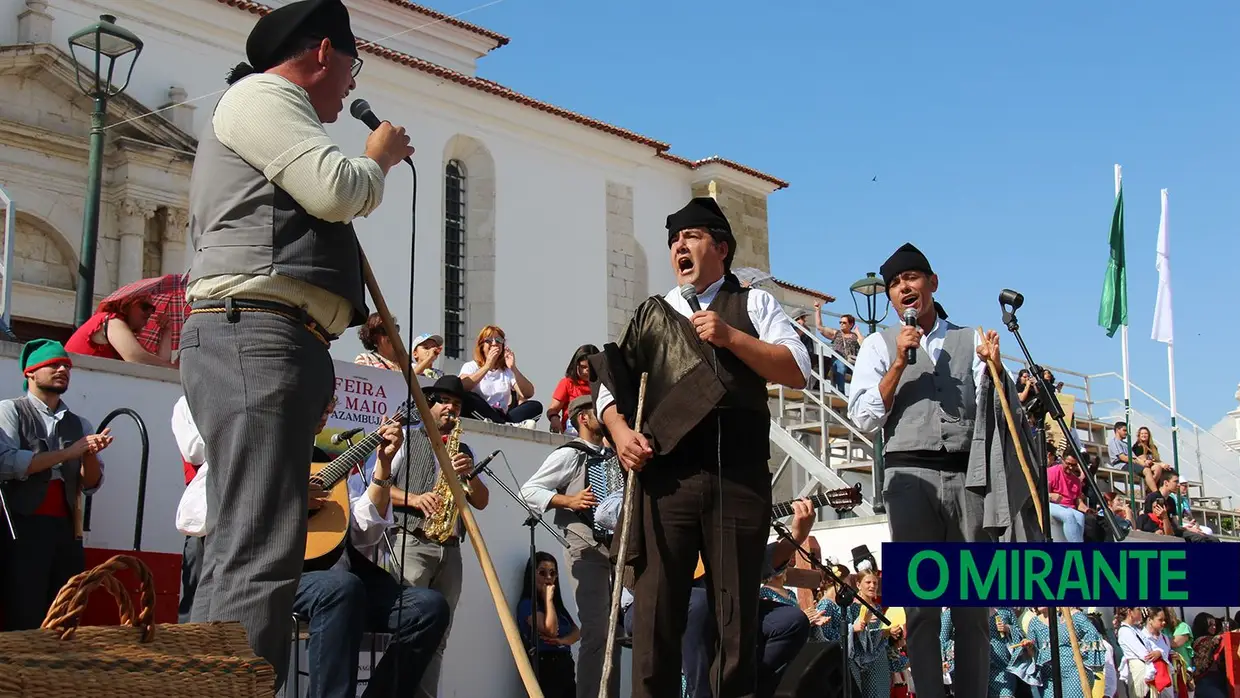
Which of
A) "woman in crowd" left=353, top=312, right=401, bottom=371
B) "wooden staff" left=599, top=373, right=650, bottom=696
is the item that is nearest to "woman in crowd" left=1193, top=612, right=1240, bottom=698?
"woman in crowd" left=353, top=312, right=401, bottom=371

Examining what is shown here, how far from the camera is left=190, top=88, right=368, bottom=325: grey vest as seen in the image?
11.9ft

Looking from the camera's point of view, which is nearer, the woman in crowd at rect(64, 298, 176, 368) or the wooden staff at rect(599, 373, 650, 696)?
the wooden staff at rect(599, 373, 650, 696)

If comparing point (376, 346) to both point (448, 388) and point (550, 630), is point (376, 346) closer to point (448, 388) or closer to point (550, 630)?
point (448, 388)

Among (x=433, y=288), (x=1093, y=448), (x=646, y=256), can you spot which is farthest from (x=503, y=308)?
(x=1093, y=448)

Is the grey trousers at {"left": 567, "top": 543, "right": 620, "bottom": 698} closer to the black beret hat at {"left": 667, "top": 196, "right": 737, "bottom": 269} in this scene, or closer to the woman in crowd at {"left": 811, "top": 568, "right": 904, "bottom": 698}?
the woman in crowd at {"left": 811, "top": 568, "right": 904, "bottom": 698}

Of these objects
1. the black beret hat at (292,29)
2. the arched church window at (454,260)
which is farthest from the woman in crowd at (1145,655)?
the arched church window at (454,260)

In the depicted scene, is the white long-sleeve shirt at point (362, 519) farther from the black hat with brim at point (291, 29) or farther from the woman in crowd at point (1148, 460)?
the woman in crowd at point (1148, 460)

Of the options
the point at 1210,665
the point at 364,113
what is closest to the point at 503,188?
the point at 1210,665

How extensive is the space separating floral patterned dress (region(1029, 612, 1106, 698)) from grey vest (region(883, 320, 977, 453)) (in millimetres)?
4445

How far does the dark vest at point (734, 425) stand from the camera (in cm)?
455

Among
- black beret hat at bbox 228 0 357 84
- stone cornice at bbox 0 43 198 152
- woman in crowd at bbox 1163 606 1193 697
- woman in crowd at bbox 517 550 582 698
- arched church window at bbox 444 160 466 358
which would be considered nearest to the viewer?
black beret hat at bbox 228 0 357 84

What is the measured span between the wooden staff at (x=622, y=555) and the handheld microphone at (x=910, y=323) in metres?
1.43

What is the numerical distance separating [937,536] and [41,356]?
4.32m

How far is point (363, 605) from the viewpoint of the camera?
6098mm
